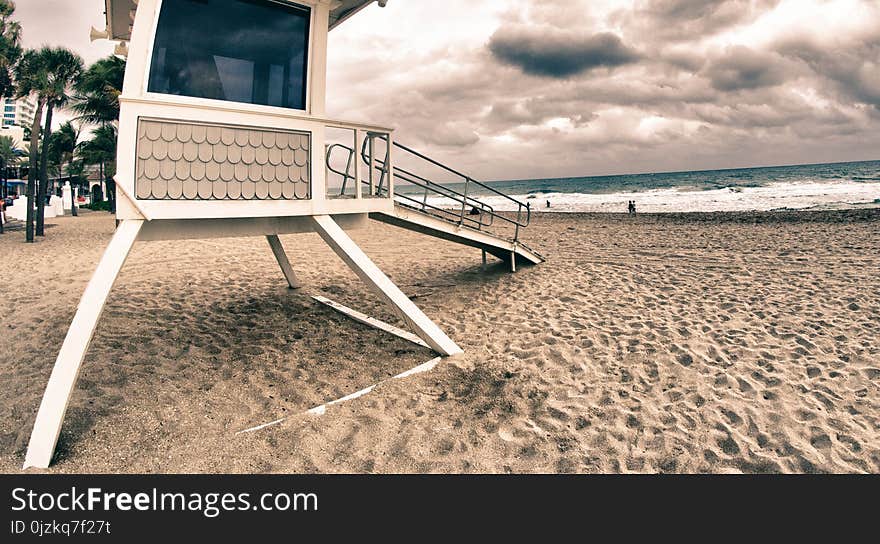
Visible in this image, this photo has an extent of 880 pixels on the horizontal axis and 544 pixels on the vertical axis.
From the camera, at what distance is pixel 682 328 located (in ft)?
22.4

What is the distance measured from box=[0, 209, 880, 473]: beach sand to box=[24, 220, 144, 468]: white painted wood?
216 mm

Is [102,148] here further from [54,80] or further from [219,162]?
[219,162]

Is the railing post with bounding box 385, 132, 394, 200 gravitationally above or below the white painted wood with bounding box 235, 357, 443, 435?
above

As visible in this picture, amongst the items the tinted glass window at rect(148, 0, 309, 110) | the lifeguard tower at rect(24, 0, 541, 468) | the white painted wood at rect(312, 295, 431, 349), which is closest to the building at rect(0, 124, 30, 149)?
the white painted wood at rect(312, 295, 431, 349)

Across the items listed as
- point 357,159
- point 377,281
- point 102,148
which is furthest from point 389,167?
point 102,148

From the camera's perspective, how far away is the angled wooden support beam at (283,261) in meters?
9.23

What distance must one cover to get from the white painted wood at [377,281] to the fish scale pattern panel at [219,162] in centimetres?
48

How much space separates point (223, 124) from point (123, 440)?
326 cm

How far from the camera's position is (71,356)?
4.31m

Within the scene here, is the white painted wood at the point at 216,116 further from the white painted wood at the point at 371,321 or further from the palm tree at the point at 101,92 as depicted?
the palm tree at the point at 101,92

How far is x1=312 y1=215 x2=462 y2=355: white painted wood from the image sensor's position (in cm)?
581

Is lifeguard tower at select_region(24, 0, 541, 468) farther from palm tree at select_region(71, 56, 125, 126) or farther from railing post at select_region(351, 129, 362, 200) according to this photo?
palm tree at select_region(71, 56, 125, 126)

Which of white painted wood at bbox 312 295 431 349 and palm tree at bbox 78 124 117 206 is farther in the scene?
palm tree at bbox 78 124 117 206

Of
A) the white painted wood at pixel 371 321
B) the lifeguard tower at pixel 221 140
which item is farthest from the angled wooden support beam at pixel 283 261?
the lifeguard tower at pixel 221 140
